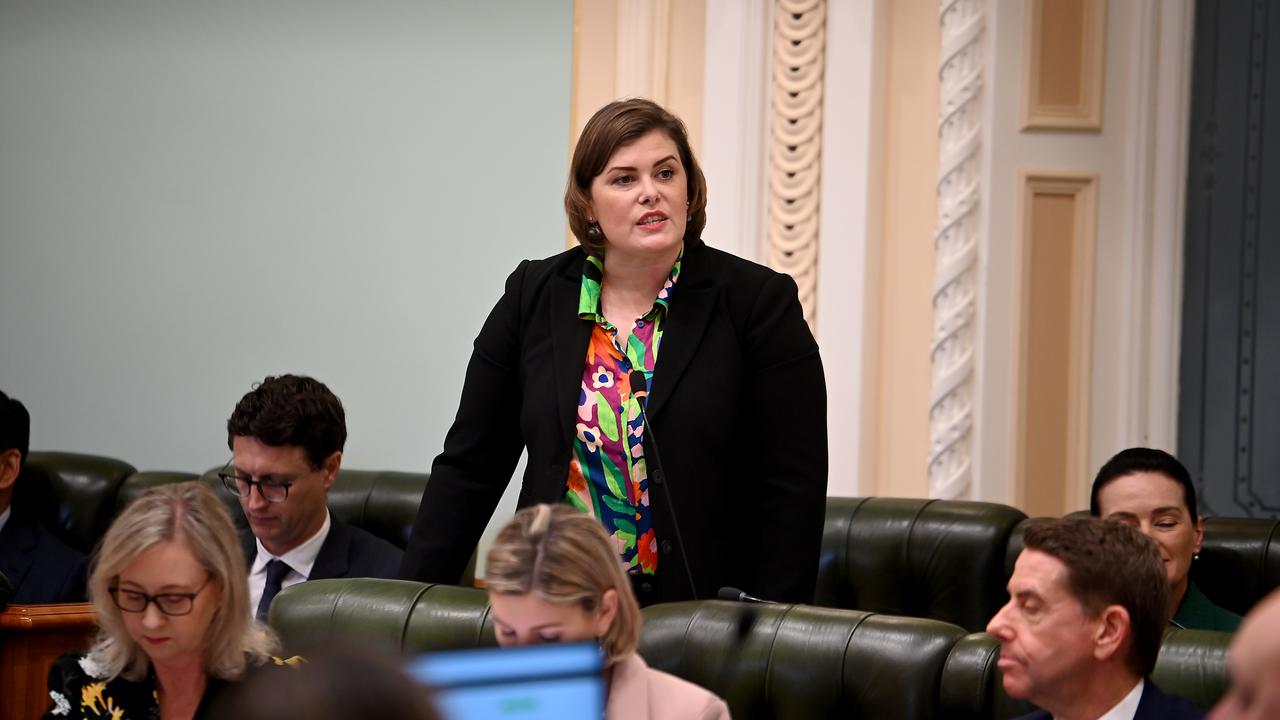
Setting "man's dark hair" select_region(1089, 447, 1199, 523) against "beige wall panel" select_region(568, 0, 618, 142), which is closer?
"man's dark hair" select_region(1089, 447, 1199, 523)

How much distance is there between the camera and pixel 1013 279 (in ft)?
14.2

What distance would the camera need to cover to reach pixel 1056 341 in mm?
4383

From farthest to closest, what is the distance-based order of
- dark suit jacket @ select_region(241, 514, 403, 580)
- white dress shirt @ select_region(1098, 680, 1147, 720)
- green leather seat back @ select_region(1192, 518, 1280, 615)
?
1. dark suit jacket @ select_region(241, 514, 403, 580)
2. green leather seat back @ select_region(1192, 518, 1280, 615)
3. white dress shirt @ select_region(1098, 680, 1147, 720)

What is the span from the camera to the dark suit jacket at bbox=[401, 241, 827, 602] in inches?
104

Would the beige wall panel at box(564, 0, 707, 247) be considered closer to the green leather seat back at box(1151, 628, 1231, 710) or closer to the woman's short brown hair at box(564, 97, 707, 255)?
the woman's short brown hair at box(564, 97, 707, 255)

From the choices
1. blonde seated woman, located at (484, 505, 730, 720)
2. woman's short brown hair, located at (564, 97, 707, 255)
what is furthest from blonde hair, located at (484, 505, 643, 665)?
woman's short brown hair, located at (564, 97, 707, 255)

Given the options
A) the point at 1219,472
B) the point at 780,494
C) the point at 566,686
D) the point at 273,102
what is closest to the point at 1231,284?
the point at 1219,472

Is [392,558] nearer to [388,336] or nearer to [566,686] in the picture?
[388,336]

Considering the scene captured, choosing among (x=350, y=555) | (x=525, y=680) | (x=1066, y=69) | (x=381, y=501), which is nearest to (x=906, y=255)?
(x=1066, y=69)

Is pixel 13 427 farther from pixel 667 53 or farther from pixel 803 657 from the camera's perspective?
pixel 803 657

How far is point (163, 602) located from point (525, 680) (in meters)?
1.15

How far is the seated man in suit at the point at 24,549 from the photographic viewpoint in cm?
375

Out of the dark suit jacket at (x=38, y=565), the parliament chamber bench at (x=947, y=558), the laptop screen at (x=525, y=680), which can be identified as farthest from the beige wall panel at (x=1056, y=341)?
the laptop screen at (x=525, y=680)

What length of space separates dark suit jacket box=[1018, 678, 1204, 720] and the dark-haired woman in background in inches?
40.2
